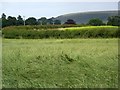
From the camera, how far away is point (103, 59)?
6617 mm

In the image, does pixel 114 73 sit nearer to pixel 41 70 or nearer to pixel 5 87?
pixel 41 70

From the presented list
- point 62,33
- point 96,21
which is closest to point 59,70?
point 62,33

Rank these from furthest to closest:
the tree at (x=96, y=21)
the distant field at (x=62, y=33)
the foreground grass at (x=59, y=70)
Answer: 1. the tree at (x=96, y=21)
2. the distant field at (x=62, y=33)
3. the foreground grass at (x=59, y=70)

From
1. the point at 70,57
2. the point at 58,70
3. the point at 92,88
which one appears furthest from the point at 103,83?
the point at 70,57

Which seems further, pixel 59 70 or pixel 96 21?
pixel 96 21

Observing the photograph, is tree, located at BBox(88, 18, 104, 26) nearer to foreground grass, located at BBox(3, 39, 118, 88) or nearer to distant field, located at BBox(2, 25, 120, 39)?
distant field, located at BBox(2, 25, 120, 39)

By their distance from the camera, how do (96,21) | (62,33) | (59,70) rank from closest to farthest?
1. (59,70)
2. (62,33)
3. (96,21)

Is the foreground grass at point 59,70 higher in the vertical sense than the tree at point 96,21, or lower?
lower

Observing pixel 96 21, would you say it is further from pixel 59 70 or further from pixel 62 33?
pixel 59 70

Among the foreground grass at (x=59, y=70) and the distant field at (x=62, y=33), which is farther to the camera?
the distant field at (x=62, y=33)

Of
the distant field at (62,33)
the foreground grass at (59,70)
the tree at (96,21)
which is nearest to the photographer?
the foreground grass at (59,70)

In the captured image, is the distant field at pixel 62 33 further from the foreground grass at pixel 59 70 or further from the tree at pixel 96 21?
the foreground grass at pixel 59 70

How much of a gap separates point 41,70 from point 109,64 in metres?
1.53

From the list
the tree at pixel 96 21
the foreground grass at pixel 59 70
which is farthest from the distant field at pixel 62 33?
the foreground grass at pixel 59 70
